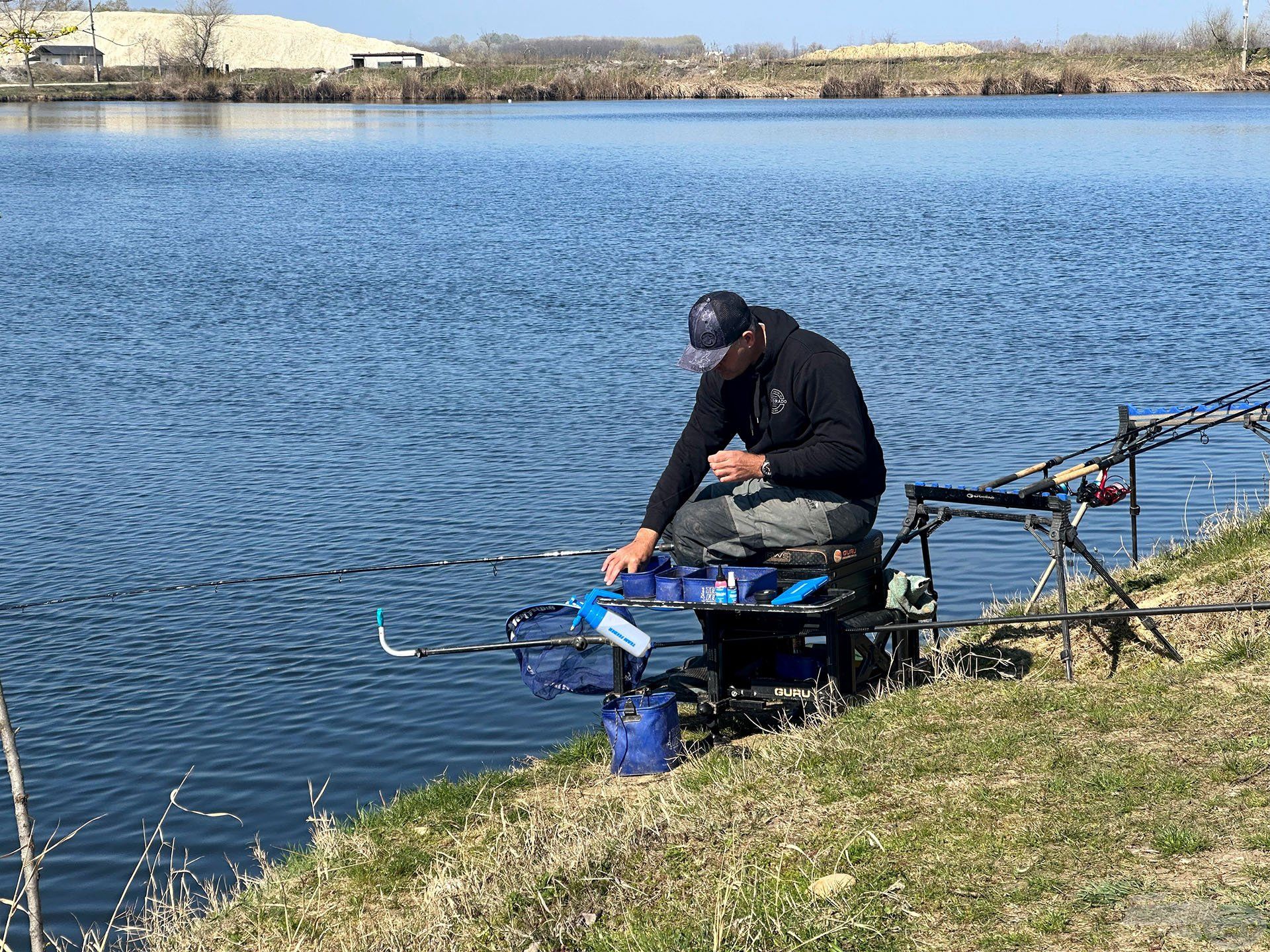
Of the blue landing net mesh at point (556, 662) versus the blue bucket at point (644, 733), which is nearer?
the blue bucket at point (644, 733)

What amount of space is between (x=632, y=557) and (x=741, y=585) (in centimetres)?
63

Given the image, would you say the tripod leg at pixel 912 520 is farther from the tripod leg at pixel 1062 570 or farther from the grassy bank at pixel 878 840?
the grassy bank at pixel 878 840

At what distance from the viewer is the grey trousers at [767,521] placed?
6430 mm

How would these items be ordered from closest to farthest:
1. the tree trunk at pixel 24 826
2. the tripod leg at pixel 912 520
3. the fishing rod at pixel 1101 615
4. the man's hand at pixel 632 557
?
the tree trunk at pixel 24 826
the fishing rod at pixel 1101 615
the man's hand at pixel 632 557
the tripod leg at pixel 912 520

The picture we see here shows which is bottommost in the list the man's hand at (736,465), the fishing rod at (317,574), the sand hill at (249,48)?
the fishing rod at (317,574)

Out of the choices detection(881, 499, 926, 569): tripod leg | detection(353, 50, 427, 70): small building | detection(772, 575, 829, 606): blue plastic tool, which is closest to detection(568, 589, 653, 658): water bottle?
detection(772, 575, 829, 606): blue plastic tool

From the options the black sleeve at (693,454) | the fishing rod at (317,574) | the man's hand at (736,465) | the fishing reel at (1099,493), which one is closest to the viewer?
the man's hand at (736,465)

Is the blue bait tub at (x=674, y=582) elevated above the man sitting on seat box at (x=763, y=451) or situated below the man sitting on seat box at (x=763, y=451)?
below

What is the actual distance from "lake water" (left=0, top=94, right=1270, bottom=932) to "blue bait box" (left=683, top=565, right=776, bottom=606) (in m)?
2.26

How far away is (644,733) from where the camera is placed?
639 centimetres

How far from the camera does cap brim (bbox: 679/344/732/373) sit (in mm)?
6219

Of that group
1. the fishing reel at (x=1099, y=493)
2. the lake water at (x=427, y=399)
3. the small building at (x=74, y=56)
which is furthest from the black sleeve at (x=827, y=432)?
the small building at (x=74, y=56)

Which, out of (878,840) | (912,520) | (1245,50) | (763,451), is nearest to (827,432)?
(763,451)

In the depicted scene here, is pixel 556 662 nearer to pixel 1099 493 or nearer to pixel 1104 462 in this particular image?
pixel 1104 462
